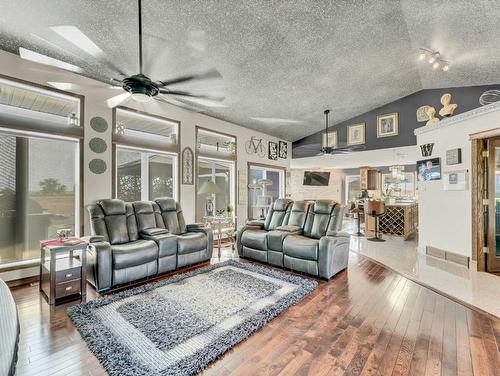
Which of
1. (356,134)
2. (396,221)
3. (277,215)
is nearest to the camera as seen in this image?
(277,215)

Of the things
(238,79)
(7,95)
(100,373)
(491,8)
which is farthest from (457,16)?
(7,95)

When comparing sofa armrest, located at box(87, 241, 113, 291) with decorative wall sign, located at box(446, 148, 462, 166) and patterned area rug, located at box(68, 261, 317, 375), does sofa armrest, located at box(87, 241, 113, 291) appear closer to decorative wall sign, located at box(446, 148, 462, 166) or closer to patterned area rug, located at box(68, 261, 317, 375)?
patterned area rug, located at box(68, 261, 317, 375)

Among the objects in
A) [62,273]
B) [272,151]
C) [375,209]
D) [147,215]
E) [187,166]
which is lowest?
[62,273]

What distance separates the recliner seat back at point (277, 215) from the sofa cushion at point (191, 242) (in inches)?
51.8

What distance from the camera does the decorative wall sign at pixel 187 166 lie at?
5.42 metres

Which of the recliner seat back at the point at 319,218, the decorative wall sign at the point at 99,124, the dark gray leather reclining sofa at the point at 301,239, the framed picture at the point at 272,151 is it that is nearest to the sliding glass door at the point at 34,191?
the decorative wall sign at the point at 99,124

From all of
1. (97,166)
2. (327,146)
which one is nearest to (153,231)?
(97,166)

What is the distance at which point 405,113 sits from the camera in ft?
22.2

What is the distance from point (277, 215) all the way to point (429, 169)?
3228 millimetres

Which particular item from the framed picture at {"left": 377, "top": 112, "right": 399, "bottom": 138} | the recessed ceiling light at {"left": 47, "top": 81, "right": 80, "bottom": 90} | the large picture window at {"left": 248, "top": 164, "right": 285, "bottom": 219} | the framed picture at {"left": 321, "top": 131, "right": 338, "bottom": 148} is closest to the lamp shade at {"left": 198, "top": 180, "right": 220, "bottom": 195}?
the large picture window at {"left": 248, "top": 164, "right": 285, "bottom": 219}

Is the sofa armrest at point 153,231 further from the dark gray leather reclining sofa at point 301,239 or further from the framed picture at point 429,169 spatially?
the framed picture at point 429,169

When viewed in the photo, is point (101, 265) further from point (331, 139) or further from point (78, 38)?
point (331, 139)

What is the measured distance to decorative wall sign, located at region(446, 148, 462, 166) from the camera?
439 cm

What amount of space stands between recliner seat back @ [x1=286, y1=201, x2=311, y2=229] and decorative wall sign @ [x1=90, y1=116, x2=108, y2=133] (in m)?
3.64
